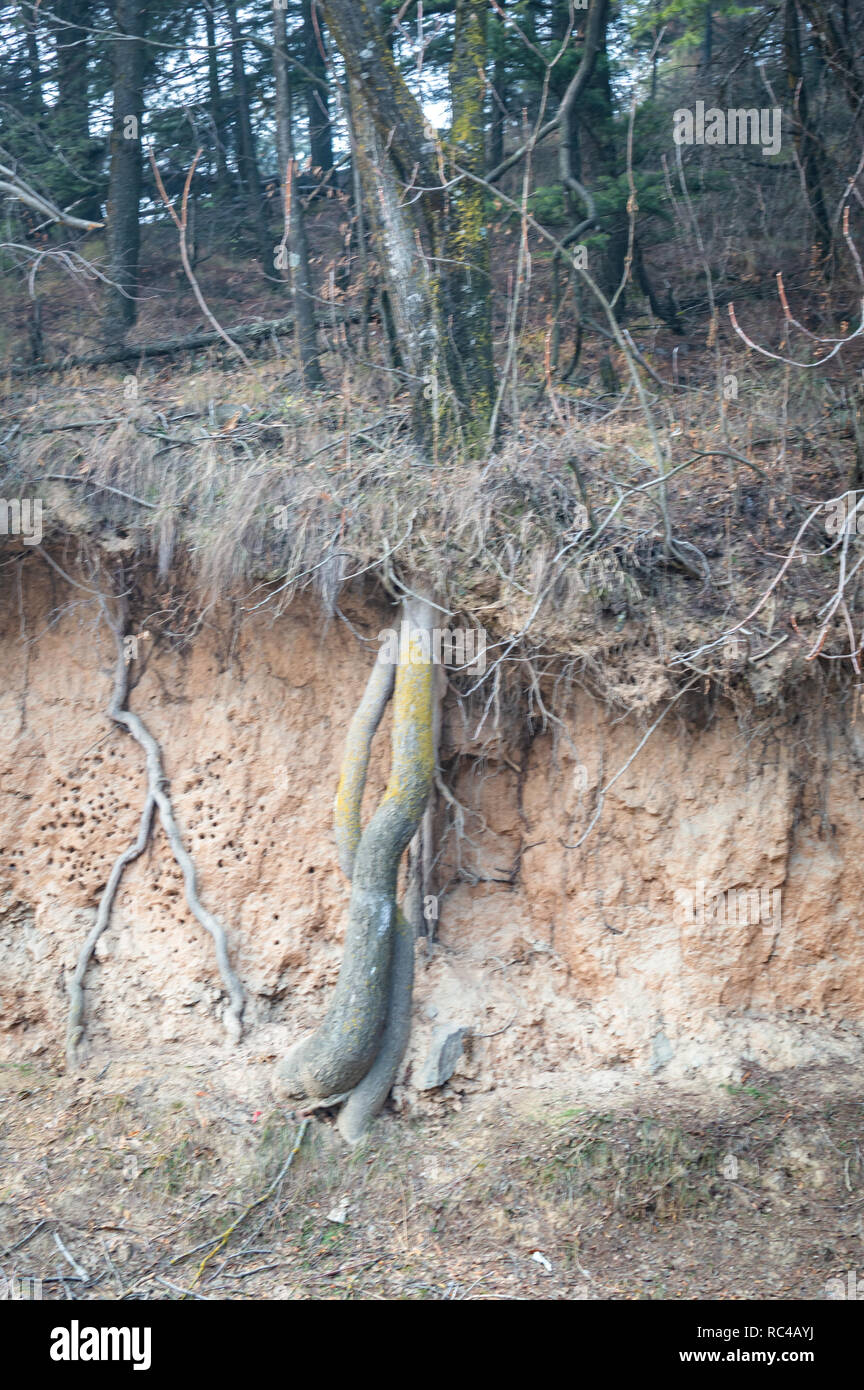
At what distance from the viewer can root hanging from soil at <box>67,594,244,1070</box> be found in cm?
639

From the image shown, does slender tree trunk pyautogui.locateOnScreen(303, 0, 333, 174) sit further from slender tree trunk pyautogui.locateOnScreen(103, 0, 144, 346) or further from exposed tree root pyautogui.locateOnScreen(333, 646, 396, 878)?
exposed tree root pyautogui.locateOnScreen(333, 646, 396, 878)

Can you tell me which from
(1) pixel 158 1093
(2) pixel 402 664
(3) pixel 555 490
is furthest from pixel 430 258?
(1) pixel 158 1093

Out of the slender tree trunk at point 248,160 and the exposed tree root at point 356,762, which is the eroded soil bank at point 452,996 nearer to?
the exposed tree root at point 356,762

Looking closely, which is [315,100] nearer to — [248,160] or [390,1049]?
[248,160]

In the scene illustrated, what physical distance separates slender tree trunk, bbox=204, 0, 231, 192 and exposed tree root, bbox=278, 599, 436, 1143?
611 cm

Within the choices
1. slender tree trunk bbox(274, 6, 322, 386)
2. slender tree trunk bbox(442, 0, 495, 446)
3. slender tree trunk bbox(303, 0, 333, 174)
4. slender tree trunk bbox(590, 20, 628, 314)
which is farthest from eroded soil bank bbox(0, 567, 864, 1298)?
slender tree trunk bbox(303, 0, 333, 174)

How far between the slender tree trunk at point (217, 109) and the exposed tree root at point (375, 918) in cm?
611

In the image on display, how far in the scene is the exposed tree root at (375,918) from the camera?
5.87m

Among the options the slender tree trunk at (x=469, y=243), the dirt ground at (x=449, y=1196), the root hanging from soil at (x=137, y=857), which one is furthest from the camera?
the slender tree trunk at (x=469, y=243)

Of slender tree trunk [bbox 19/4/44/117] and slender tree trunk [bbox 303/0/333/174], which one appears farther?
slender tree trunk [bbox 303/0/333/174]

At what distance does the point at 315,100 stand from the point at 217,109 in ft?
3.16

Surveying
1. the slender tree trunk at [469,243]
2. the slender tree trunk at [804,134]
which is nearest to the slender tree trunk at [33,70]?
the slender tree trunk at [469,243]

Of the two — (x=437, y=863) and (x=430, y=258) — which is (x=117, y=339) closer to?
(x=430, y=258)

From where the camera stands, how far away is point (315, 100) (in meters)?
10.3
